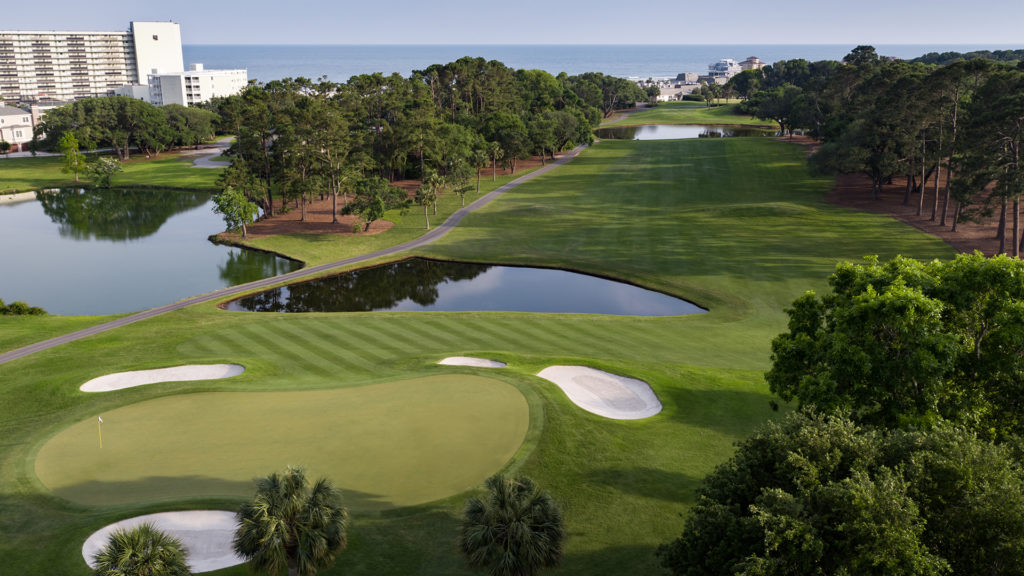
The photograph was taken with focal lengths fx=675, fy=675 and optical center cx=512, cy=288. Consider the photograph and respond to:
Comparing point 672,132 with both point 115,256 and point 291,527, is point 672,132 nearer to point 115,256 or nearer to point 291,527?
point 115,256

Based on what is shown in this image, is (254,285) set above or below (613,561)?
above

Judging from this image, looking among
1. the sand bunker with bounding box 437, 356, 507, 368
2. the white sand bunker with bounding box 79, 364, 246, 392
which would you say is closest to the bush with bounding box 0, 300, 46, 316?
the white sand bunker with bounding box 79, 364, 246, 392

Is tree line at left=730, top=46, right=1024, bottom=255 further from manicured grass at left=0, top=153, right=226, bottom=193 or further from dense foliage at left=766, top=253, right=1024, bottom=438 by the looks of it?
manicured grass at left=0, top=153, right=226, bottom=193

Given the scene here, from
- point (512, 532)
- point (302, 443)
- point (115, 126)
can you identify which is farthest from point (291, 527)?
point (115, 126)

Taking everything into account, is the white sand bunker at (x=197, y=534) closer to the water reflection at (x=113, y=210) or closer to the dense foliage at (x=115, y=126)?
the water reflection at (x=113, y=210)

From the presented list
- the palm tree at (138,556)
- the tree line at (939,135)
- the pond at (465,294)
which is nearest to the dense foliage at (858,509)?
the palm tree at (138,556)

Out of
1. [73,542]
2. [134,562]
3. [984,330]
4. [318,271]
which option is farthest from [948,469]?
[318,271]
